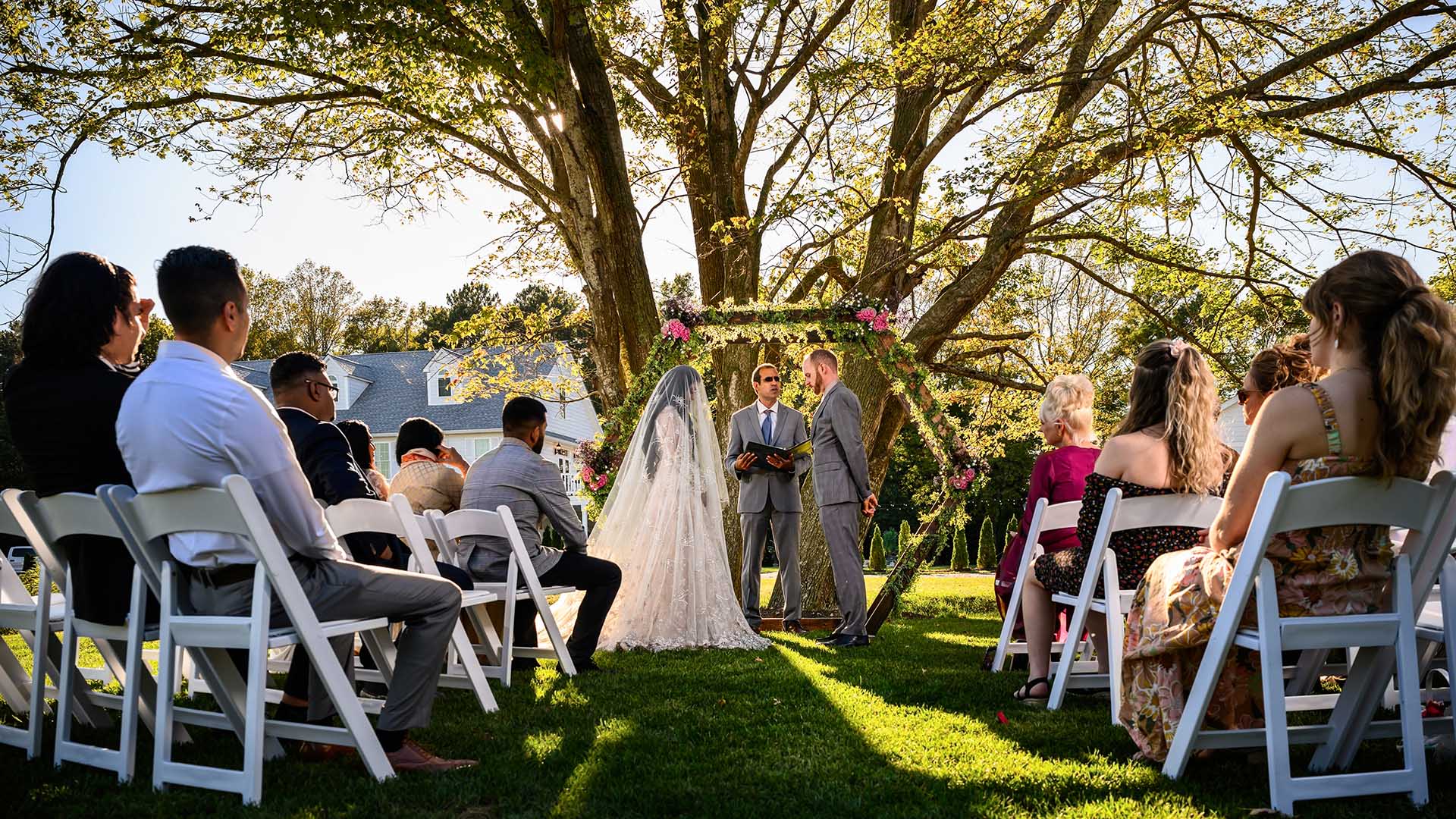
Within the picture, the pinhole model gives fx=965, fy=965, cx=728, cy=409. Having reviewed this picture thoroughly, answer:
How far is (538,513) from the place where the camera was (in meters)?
6.04

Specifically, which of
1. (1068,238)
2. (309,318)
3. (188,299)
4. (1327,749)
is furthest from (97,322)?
(309,318)

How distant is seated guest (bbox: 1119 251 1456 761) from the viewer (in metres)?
2.96

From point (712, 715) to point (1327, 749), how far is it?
7.93 ft

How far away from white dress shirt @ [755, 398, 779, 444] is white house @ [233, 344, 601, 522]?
70.3 ft

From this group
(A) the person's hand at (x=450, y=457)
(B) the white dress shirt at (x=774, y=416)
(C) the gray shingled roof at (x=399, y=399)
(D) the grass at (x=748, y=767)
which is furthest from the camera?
(C) the gray shingled roof at (x=399, y=399)

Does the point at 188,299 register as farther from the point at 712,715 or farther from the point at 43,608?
the point at 712,715

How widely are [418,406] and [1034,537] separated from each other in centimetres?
3057

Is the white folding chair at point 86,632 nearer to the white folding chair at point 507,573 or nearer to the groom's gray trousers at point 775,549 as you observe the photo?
the white folding chair at point 507,573

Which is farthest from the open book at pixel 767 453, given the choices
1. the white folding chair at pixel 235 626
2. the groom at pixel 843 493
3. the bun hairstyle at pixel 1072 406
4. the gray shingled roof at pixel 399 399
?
the gray shingled roof at pixel 399 399

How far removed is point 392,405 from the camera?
33.3 m

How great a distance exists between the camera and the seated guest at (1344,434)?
9.70ft

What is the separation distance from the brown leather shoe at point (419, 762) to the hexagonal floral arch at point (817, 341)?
5475 mm

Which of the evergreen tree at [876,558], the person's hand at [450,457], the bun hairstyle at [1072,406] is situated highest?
the bun hairstyle at [1072,406]

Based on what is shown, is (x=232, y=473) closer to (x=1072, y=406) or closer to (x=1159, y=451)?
(x=1159, y=451)
